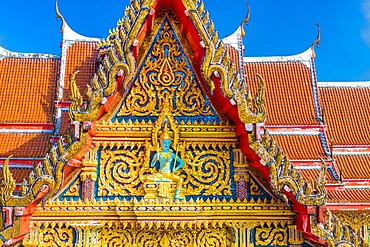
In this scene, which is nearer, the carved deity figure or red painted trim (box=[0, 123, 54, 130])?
the carved deity figure

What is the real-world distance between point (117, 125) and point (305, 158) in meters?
10.6

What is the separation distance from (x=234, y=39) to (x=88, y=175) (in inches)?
503

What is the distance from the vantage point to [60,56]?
17.9 metres

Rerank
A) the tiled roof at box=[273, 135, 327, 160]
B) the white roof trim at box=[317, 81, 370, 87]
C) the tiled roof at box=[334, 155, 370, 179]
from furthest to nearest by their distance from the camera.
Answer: the white roof trim at box=[317, 81, 370, 87] < the tiled roof at box=[334, 155, 370, 179] < the tiled roof at box=[273, 135, 327, 160]

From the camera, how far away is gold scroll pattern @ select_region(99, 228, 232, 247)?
23.2ft

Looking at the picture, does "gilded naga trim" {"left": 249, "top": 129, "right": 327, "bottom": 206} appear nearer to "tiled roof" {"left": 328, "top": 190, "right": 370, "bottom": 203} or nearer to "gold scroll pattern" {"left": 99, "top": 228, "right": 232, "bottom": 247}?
"gold scroll pattern" {"left": 99, "top": 228, "right": 232, "bottom": 247}

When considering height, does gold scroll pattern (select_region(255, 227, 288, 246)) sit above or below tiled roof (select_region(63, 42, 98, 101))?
below

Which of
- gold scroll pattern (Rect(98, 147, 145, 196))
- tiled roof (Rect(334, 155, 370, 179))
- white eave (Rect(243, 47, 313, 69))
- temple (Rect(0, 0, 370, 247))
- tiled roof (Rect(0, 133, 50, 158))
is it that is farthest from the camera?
white eave (Rect(243, 47, 313, 69))

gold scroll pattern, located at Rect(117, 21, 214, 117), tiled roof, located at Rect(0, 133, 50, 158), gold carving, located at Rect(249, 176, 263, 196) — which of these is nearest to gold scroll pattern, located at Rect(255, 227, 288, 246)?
gold carving, located at Rect(249, 176, 263, 196)

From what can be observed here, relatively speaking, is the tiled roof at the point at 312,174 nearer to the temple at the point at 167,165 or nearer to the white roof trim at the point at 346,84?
the white roof trim at the point at 346,84

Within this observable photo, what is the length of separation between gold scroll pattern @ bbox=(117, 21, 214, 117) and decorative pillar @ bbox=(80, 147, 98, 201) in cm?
95

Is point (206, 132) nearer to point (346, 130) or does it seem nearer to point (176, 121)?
point (176, 121)

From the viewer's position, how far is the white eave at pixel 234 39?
1827cm

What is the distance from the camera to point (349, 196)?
15.2 meters
